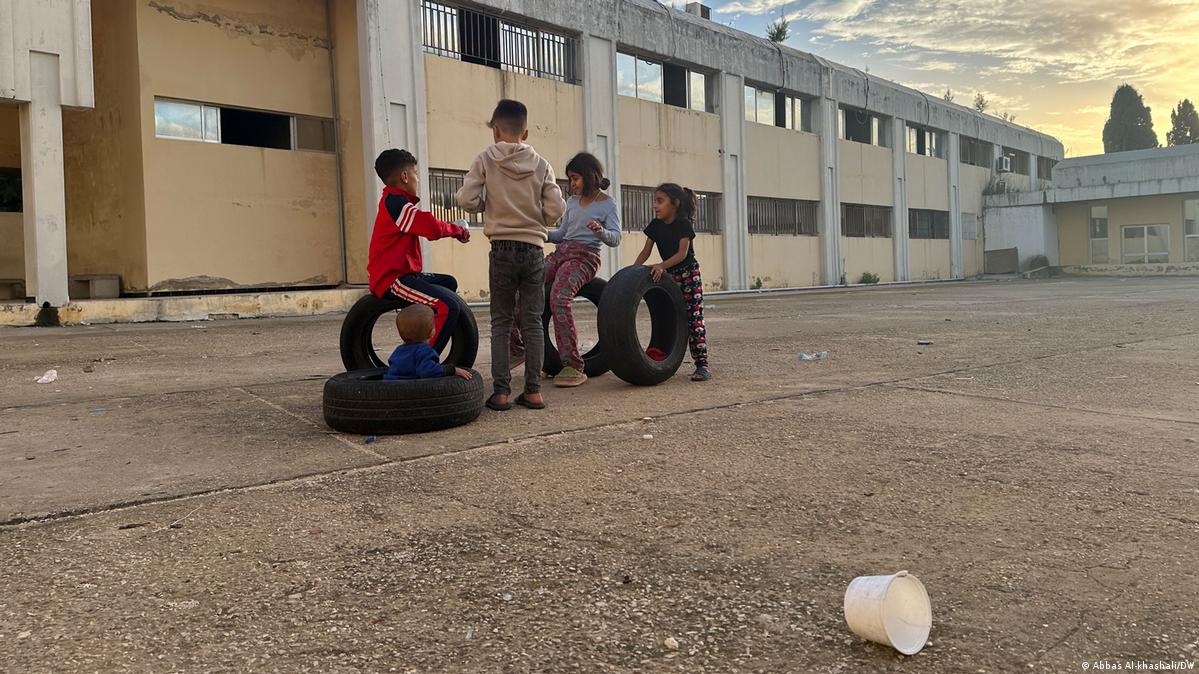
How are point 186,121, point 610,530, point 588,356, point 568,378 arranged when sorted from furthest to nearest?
point 186,121 < point 588,356 < point 568,378 < point 610,530

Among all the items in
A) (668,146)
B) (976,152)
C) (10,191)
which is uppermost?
(976,152)

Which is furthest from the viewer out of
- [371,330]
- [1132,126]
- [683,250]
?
[1132,126]

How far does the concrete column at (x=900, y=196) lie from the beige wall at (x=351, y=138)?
2118cm

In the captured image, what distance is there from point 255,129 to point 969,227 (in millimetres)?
30308

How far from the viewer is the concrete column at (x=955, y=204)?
110ft

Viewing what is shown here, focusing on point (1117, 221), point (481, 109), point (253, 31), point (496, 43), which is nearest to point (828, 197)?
point (496, 43)

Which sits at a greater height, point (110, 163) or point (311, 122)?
point (311, 122)

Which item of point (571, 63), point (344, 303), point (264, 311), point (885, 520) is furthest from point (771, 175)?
point (885, 520)

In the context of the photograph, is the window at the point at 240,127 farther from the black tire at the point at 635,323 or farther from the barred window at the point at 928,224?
the barred window at the point at 928,224

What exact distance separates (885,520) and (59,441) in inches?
142

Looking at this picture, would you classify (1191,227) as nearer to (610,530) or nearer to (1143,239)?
(1143,239)

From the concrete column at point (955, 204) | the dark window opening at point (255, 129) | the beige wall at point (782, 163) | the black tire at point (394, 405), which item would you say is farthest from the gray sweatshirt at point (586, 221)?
the concrete column at point (955, 204)

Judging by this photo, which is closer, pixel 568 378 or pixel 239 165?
pixel 568 378

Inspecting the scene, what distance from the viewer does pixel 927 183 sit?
32188 millimetres
